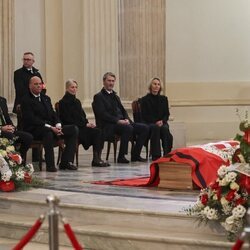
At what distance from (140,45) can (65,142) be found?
185 inches

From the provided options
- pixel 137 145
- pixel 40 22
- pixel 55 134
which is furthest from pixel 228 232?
pixel 40 22

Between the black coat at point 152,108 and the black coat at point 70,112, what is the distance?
1659mm

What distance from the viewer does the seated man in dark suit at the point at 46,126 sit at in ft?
37.0

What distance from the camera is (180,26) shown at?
18.3 m

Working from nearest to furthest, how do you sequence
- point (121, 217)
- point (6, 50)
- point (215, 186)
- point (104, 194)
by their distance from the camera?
1. point (215, 186)
2. point (121, 217)
3. point (104, 194)
4. point (6, 50)

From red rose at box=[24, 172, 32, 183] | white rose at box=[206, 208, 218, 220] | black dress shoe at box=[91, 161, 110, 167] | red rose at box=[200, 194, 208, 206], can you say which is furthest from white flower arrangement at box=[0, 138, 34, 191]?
white rose at box=[206, 208, 218, 220]

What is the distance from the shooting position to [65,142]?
11648 mm

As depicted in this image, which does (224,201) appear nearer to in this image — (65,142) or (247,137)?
(247,137)

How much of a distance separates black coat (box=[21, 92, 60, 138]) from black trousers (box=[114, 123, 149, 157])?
136 cm

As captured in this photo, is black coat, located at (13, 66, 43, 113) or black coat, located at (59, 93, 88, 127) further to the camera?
black coat, located at (13, 66, 43, 113)

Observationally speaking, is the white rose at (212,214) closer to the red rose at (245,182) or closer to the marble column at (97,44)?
the red rose at (245,182)

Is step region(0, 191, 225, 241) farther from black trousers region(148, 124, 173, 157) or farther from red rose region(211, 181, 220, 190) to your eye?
black trousers region(148, 124, 173, 157)

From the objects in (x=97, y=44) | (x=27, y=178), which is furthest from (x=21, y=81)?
(x=27, y=178)

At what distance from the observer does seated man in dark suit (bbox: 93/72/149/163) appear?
12.7 m
